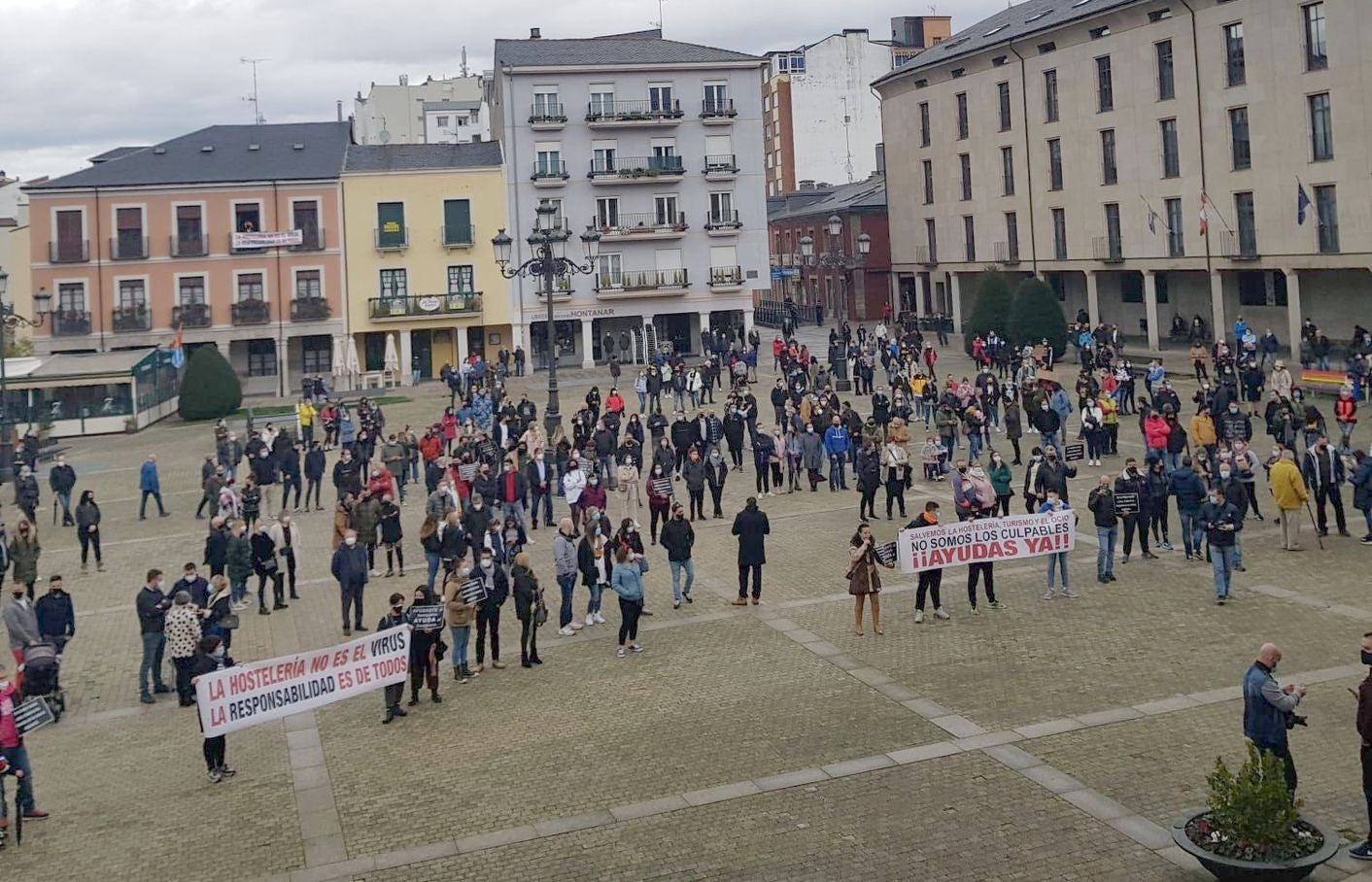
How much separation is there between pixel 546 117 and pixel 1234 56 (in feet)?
91.7

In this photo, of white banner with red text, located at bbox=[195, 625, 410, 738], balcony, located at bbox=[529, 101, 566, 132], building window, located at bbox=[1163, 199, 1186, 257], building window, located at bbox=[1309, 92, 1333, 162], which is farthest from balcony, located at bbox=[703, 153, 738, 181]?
white banner with red text, located at bbox=[195, 625, 410, 738]

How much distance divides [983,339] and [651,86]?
20.6 metres

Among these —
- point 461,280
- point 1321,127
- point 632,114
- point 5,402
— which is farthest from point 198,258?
point 1321,127

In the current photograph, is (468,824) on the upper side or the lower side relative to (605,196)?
lower

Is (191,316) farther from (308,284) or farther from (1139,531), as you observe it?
(1139,531)

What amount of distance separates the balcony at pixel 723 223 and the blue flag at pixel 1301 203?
79.5 feet

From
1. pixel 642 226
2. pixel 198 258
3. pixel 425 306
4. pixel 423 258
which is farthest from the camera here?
pixel 642 226

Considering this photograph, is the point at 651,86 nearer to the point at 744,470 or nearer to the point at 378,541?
the point at 744,470

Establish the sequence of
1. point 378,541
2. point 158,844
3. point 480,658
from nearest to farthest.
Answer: point 158,844
point 480,658
point 378,541

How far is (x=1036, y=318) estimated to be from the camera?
4822 centimetres

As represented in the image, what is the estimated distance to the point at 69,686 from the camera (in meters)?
16.7

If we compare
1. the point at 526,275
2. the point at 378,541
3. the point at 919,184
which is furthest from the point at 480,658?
the point at 919,184

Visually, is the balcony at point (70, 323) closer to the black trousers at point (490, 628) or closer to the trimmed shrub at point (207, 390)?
the trimmed shrub at point (207, 390)

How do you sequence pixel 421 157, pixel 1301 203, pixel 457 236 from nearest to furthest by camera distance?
pixel 1301 203
pixel 457 236
pixel 421 157
